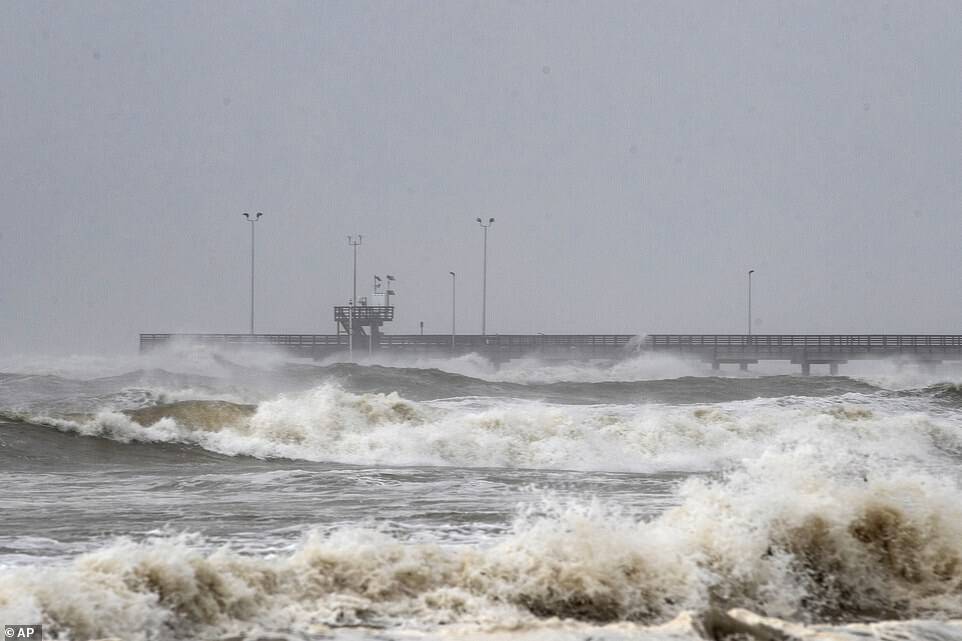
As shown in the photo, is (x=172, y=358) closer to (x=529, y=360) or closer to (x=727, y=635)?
(x=529, y=360)

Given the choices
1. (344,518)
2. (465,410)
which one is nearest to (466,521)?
(344,518)

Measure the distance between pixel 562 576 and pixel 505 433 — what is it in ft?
36.8

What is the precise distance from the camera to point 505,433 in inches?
664

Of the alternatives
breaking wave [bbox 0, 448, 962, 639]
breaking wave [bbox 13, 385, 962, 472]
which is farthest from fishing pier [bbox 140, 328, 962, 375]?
breaking wave [bbox 0, 448, 962, 639]

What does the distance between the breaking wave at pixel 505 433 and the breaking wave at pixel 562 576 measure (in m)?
7.34

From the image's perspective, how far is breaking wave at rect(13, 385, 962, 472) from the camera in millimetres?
15562

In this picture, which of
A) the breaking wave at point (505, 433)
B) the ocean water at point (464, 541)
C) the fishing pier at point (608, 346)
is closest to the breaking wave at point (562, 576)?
the ocean water at point (464, 541)

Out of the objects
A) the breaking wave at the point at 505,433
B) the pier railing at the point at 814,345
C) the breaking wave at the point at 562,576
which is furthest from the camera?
the pier railing at the point at 814,345

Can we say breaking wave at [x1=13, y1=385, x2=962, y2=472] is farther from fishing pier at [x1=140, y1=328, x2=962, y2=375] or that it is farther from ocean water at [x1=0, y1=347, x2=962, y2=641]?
fishing pier at [x1=140, y1=328, x2=962, y2=375]

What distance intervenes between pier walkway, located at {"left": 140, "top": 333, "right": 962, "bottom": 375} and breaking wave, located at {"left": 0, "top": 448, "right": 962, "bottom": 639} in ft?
159

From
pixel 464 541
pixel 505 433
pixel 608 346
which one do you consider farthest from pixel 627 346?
pixel 464 541

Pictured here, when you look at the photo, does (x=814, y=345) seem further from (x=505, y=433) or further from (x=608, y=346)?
(x=505, y=433)

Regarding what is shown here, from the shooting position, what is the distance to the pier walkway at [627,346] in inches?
2114

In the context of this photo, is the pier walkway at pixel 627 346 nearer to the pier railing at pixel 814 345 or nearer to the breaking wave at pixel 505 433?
the pier railing at pixel 814 345
